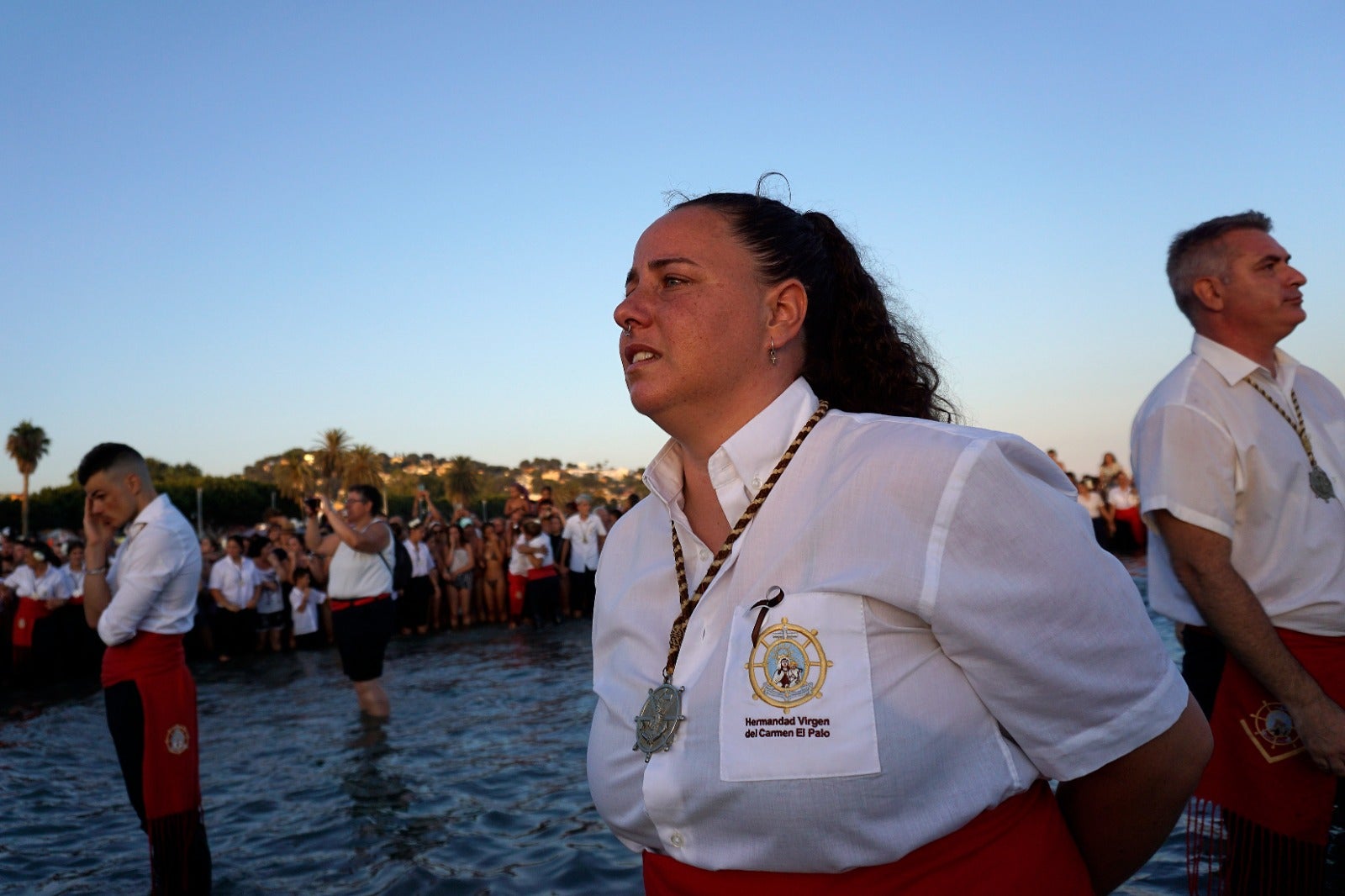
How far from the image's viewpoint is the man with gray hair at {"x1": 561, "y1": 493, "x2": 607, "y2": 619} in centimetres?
1790

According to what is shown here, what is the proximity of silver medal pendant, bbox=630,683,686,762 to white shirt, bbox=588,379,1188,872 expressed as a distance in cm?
2

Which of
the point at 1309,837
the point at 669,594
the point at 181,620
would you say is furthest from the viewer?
the point at 181,620

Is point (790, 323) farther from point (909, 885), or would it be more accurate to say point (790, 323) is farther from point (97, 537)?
point (97, 537)

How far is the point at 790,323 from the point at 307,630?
46.7ft

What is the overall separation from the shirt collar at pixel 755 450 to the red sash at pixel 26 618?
42.3 ft

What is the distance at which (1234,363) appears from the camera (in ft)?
9.50

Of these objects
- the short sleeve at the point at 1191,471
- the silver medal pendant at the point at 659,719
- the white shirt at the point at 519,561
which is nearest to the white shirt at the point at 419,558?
the white shirt at the point at 519,561

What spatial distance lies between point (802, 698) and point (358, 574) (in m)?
7.14

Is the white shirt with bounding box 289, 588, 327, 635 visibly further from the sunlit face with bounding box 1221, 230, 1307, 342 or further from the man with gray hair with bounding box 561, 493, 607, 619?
the sunlit face with bounding box 1221, 230, 1307, 342

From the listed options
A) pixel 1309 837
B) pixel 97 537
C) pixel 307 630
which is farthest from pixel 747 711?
pixel 307 630

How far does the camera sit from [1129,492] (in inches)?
809

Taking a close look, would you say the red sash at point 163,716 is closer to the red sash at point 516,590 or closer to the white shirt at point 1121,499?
the red sash at point 516,590

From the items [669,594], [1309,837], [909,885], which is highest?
[669,594]

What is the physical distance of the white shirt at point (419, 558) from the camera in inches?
628
